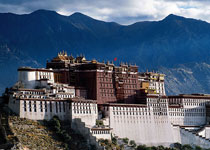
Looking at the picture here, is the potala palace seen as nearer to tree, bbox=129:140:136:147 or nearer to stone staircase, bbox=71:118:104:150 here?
stone staircase, bbox=71:118:104:150

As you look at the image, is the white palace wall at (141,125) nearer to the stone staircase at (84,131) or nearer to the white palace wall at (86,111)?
the white palace wall at (86,111)

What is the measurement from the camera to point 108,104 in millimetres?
155375

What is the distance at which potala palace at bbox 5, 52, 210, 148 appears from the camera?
140 metres

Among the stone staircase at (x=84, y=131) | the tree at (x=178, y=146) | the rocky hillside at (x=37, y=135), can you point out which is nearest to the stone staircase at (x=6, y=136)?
the rocky hillside at (x=37, y=135)

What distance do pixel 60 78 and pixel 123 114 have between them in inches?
732

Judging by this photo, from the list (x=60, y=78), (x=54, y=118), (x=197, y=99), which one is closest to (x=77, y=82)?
(x=60, y=78)

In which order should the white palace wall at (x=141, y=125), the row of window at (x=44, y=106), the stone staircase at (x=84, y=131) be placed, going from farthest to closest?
the white palace wall at (x=141, y=125) < the stone staircase at (x=84, y=131) < the row of window at (x=44, y=106)

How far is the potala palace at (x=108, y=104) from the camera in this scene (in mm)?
140375

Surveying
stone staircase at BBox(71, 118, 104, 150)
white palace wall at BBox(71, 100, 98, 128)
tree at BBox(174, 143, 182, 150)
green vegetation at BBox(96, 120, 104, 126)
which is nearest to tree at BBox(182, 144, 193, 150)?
tree at BBox(174, 143, 182, 150)

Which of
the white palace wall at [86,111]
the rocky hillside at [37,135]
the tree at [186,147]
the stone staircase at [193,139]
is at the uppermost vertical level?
the white palace wall at [86,111]

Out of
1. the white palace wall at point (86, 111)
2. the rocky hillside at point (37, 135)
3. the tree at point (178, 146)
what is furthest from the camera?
the tree at point (178, 146)

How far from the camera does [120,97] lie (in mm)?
167750

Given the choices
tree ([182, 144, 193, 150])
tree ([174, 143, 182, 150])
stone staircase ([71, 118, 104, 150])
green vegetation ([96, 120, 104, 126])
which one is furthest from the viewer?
tree ([174, 143, 182, 150])

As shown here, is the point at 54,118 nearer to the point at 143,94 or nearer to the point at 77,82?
the point at 77,82
